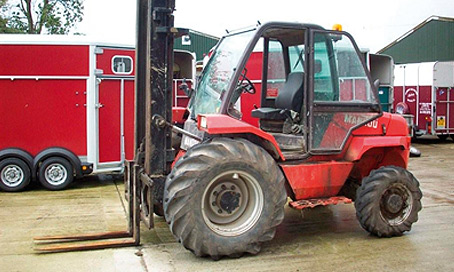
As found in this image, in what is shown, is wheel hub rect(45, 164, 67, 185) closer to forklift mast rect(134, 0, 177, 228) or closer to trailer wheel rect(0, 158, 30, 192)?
trailer wheel rect(0, 158, 30, 192)

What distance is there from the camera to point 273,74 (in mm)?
7023

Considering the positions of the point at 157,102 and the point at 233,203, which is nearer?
the point at 233,203

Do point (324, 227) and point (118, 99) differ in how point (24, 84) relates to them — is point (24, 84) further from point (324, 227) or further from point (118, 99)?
point (324, 227)

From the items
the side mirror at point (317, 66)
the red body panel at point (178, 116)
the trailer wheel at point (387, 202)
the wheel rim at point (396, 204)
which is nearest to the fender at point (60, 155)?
the red body panel at point (178, 116)

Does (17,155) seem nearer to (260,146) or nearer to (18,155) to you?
(18,155)

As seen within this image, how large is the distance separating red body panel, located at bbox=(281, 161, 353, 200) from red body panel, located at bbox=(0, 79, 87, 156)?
530 centimetres

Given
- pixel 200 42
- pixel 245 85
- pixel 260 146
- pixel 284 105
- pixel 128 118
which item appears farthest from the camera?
pixel 200 42

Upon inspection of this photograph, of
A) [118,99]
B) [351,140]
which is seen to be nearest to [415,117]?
[118,99]

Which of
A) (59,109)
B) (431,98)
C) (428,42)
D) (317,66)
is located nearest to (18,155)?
(59,109)

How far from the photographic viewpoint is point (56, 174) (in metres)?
9.73

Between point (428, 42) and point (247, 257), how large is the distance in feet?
71.7

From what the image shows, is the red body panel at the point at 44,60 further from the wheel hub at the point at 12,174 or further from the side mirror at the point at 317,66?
the side mirror at the point at 317,66

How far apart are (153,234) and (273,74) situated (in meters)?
2.59

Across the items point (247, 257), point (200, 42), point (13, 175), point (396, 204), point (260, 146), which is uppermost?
point (200, 42)
